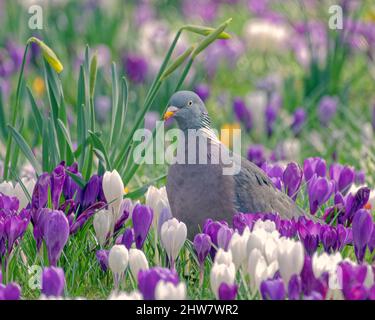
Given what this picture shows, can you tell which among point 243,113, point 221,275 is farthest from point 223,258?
point 243,113

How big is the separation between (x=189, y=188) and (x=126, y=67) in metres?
3.49

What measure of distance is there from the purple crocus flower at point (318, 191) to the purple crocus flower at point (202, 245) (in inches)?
29.7

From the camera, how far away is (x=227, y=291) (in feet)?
9.34

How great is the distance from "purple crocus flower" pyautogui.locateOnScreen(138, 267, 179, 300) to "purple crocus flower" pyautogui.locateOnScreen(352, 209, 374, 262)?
31.4 inches

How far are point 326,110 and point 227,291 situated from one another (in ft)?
11.5

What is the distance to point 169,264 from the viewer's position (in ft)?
11.1

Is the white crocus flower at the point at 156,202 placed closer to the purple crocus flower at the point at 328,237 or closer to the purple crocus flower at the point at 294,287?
the purple crocus flower at the point at 328,237

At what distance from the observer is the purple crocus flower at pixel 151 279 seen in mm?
2820

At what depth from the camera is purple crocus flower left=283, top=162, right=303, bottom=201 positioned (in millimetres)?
4023

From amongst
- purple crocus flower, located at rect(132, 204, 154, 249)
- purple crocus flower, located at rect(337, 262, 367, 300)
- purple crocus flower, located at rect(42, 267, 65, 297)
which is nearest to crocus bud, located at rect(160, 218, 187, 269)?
purple crocus flower, located at rect(132, 204, 154, 249)

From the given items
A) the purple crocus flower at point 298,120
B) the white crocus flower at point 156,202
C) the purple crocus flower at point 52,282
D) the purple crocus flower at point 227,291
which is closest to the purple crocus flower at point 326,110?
the purple crocus flower at point 298,120

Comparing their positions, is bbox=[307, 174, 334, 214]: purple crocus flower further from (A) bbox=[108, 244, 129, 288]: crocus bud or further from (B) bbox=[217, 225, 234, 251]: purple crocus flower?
(A) bbox=[108, 244, 129, 288]: crocus bud

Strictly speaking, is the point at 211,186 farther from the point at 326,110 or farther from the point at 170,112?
the point at 326,110
